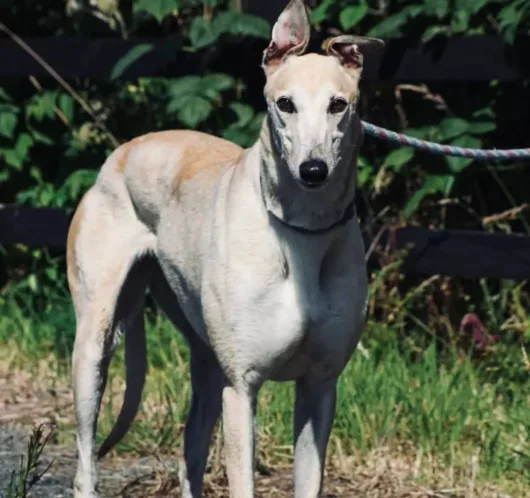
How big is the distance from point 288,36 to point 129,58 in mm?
2703

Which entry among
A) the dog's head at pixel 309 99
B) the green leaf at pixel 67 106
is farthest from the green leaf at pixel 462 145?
the dog's head at pixel 309 99

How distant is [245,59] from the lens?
6324 millimetres

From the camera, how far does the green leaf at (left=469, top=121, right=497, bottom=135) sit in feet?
19.4

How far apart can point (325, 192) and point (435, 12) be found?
2.34 meters

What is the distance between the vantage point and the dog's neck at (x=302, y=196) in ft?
12.1

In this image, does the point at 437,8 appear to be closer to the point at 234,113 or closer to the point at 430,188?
the point at 430,188

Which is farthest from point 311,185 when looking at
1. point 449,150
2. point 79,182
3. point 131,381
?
point 79,182

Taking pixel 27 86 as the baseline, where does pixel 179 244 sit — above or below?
below

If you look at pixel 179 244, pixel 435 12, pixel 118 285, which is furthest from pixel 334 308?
pixel 435 12

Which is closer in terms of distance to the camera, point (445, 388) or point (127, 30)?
point (445, 388)

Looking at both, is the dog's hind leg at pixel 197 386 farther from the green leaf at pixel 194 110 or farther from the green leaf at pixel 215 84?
the green leaf at pixel 215 84

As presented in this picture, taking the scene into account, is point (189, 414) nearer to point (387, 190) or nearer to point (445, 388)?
point (445, 388)

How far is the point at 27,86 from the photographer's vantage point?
7367 mm

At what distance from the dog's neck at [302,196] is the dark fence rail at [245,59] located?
2.17 meters
